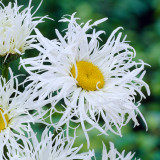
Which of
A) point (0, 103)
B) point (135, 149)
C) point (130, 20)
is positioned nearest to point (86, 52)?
point (0, 103)

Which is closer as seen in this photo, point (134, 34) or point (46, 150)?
point (46, 150)

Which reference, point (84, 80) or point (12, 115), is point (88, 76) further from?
point (12, 115)

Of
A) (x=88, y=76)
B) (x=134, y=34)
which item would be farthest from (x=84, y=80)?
(x=134, y=34)

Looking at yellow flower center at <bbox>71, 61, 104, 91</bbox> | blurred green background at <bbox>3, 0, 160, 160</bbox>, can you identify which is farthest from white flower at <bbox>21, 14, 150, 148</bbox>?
blurred green background at <bbox>3, 0, 160, 160</bbox>

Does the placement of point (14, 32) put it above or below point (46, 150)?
above

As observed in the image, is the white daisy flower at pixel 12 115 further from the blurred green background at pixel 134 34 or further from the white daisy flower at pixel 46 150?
the blurred green background at pixel 134 34

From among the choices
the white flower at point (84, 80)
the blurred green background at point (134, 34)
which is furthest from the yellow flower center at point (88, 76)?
the blurred green background at point (134, 34)
